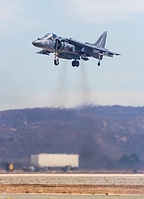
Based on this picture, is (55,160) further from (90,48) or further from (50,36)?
(50,36)

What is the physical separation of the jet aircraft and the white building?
39.9 ft

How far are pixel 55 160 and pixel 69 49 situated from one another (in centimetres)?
1478

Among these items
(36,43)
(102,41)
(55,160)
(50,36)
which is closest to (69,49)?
(50,36)

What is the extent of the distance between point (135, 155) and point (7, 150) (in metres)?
16.0

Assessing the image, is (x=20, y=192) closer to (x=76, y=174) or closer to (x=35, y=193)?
(x=35, y=193)

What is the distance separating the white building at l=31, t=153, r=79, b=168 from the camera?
9988cm

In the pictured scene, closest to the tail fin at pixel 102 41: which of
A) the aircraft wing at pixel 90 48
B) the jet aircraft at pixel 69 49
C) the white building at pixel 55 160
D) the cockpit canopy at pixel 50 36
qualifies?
the jet aircraft at pixel 69 49

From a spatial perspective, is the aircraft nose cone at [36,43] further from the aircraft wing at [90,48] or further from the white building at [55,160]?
the white building at [55,160]

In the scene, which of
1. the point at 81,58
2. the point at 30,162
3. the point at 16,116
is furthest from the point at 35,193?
the point at 16,116

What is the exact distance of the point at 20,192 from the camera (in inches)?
2594

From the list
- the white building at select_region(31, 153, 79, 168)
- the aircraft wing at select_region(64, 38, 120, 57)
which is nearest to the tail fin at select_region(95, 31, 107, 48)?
the aircraft wing at select_region(64, 38, 120, 57)

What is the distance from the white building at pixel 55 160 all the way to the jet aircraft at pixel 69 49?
1216 centimetres

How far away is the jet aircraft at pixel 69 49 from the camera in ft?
290

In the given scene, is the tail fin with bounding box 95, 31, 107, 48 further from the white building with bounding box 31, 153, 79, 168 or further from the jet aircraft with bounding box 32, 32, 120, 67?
the white building with bounding box 31, 153, 79, 168
